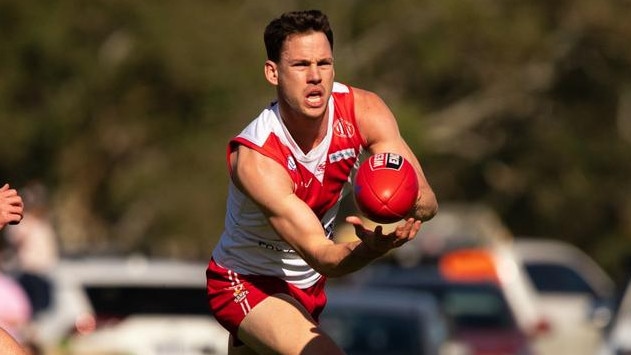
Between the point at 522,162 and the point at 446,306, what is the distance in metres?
24.8

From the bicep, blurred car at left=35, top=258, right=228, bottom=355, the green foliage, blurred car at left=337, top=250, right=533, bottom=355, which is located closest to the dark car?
blurred car at left=337, top=250, right=533, bottom=355

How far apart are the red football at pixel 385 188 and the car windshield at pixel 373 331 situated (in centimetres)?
788

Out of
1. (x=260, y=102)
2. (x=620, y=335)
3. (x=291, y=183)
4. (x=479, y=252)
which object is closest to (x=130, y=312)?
(x=620, y=335)

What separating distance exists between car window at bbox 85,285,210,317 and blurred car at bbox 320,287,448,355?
1382mm

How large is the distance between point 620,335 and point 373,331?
2427 millimetres

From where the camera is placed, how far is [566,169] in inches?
1762

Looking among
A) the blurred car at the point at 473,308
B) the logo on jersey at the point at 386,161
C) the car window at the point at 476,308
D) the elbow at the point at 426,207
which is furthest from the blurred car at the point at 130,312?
the logo on jersey at the point at 386,161

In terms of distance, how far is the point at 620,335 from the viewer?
54.6ft

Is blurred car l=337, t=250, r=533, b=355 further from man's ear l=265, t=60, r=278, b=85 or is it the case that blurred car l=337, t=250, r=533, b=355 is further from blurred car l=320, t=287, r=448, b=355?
man's ear l=265, t=60, r=278, b=85

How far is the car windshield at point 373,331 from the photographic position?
1553cm

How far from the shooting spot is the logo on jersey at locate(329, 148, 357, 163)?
8289 millimetres

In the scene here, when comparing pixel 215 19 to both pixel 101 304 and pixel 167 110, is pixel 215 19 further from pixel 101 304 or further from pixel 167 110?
pixel 101 304

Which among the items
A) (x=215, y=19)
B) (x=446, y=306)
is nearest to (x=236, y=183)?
(x=446, y=306)

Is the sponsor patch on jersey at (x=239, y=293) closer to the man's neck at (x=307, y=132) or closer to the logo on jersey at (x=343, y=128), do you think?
the man's neck at (x=307, y=132)
